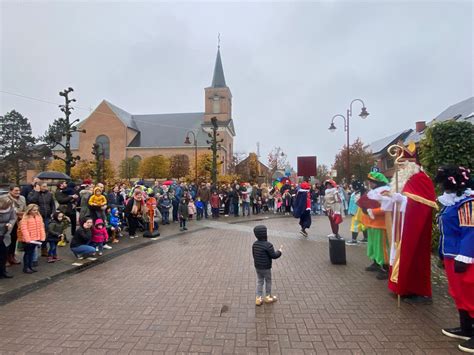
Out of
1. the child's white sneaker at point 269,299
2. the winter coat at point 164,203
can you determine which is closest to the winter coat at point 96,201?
the winter coat at point 164,203

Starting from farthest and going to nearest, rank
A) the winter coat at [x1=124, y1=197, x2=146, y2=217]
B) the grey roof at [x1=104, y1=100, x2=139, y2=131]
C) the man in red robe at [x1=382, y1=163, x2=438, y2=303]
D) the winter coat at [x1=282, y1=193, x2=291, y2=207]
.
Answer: the grey roof at [x1=104, y1=100, x2=139, y2=131] → the winter coat at [x1=282, y1=193, x2=291, y2=207] → the winter coat at [x1=124, y1=197, x2=146, y2=217] → the man in red robe at [x1=382, y1=163, x2=438, y2=303]

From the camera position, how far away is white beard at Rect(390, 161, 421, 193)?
16.5 feet

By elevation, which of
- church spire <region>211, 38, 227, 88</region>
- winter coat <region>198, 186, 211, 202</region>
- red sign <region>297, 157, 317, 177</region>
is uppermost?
church spire <region>211, 38, 227, 88</region>

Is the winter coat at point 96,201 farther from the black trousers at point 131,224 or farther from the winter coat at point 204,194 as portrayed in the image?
the winter coat at point 204,194

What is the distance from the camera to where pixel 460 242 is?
369 cm

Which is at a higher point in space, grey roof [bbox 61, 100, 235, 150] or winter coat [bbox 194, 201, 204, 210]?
grey roof [bbox 61, 100, 235, 150]

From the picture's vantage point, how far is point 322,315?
446cm

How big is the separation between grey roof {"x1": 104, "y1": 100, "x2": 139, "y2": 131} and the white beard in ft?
214

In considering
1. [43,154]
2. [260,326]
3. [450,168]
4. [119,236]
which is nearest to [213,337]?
[260,326]

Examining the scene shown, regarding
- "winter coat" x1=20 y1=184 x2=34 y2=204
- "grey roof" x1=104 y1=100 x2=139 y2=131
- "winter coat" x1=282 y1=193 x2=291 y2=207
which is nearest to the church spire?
"grey roof" x1=104 y1=100 x2=139 y2=131

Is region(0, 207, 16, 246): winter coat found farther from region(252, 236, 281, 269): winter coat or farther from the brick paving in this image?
region(252, 236, 281, 269): winter coat

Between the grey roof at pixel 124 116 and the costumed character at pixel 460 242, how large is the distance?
2617 inches

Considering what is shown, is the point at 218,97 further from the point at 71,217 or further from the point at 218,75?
the point at 71,217

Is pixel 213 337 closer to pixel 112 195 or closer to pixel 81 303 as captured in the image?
pixel 81 303
